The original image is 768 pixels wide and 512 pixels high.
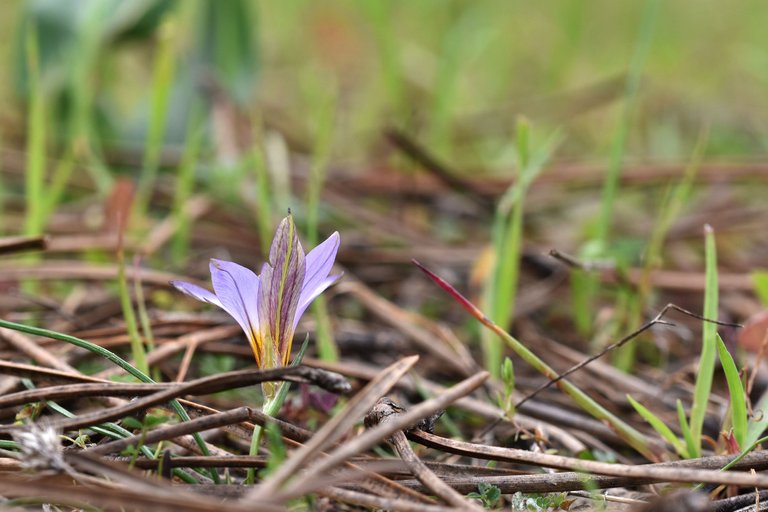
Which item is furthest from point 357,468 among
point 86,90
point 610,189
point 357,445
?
point 86,90

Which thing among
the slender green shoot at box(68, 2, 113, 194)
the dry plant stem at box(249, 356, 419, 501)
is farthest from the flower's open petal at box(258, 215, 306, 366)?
the slender green shoot at box(68, 2, 113, 194)

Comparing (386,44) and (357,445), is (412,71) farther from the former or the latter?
(357,445)

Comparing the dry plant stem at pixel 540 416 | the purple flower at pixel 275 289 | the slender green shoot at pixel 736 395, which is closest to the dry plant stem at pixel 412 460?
the purple flower at pixel 275 289

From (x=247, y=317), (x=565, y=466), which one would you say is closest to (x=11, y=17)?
(x=247, y=317)

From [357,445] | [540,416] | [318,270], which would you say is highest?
[318,270]

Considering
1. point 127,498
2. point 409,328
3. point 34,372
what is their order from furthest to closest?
1. point 409,328
2. point 34,372
3. point 127,498

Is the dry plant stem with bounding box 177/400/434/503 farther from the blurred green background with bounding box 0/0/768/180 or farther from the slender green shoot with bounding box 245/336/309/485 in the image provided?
the blurred green background with bounding box 0/0/768/180
